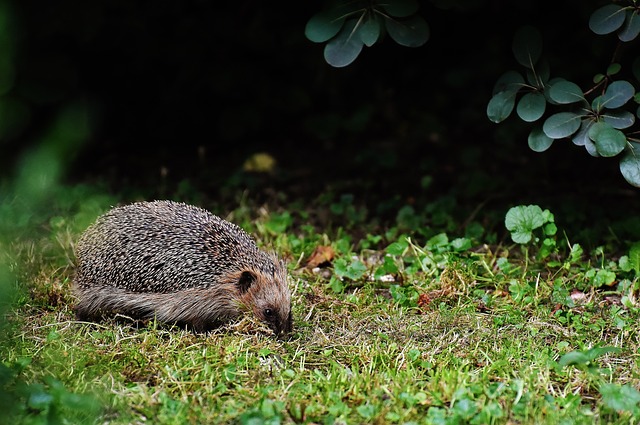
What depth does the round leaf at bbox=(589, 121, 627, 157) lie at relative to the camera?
4.18 metres

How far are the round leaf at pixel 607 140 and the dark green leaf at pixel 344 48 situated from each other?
4.53 ft

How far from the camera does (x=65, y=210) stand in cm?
572

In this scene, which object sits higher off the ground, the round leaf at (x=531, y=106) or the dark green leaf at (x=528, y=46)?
the dark green leaf at (x=528, y=46)

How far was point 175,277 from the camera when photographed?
4336 millimetres

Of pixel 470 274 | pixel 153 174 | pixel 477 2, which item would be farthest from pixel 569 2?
pixel 153 174

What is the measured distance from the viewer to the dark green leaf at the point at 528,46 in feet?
15.0

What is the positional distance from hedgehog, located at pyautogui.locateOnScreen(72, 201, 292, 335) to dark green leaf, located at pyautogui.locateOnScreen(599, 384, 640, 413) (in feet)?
5.51

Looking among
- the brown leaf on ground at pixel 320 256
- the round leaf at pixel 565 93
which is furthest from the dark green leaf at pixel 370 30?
the brown leaf on ground at pixel 320 256

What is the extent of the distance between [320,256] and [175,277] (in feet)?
3.73

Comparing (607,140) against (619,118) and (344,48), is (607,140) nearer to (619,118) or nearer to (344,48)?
(619,118)

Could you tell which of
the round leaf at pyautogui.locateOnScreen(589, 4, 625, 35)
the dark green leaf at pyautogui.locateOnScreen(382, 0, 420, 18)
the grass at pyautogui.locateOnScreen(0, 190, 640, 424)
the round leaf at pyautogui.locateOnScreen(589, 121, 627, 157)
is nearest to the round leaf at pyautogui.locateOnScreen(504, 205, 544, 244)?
the grass at pyautogui.locateOnScreen(0, 190, 640, 424)

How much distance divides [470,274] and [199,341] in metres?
1.68

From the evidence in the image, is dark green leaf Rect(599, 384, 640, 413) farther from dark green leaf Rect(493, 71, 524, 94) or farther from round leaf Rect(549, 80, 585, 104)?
dark green leaf Rect(493, 71, 524, 94)

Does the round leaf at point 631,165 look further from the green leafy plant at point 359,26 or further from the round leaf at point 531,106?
the green leafy plant at point 359,26
